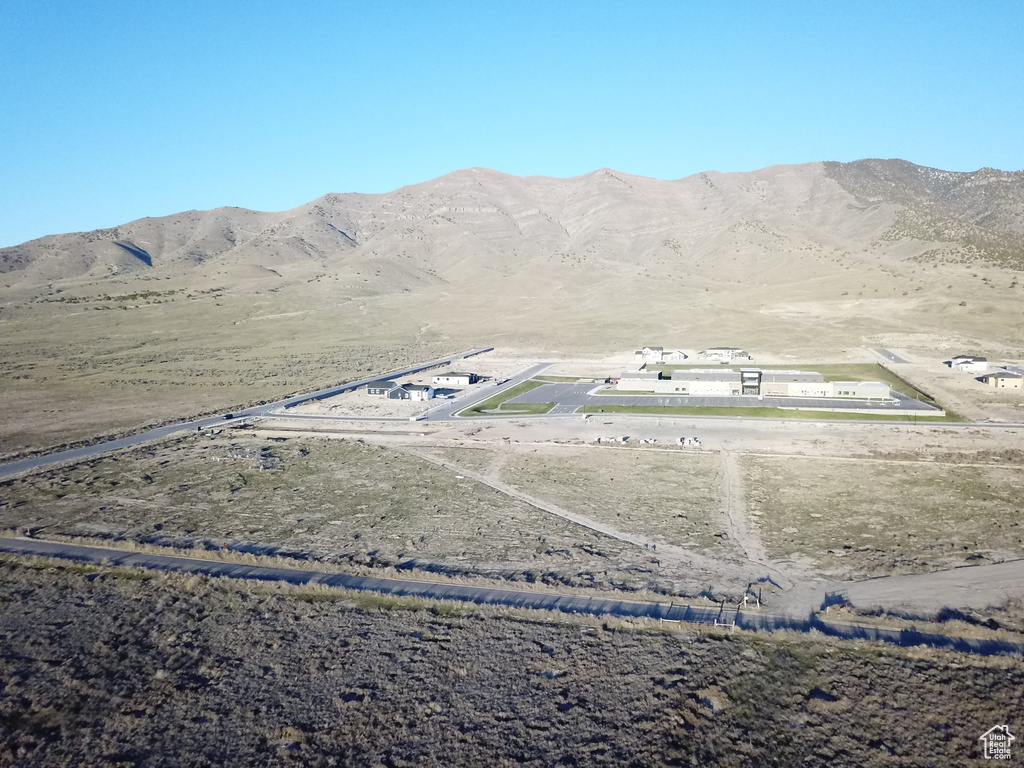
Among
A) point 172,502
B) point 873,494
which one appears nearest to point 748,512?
point 873,494

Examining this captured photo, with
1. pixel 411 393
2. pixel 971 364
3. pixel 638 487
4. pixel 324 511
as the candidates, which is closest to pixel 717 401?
pixel 638 487

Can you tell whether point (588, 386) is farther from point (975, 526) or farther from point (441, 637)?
point (441, 637)

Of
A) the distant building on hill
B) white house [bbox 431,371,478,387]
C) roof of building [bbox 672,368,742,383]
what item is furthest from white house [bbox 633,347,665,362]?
white house [bbox 431,371,478,387]

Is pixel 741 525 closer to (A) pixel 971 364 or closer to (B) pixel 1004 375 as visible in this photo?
(B) pixel 1004 375

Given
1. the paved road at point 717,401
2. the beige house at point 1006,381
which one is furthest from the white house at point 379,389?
the beige house at point 1006,381

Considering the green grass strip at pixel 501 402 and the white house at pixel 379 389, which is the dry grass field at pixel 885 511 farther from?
the white house at pixel 379 389

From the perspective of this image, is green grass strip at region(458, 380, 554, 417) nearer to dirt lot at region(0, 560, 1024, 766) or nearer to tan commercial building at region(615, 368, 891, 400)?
tan commercial building at region(615, 368, 891, 400)
